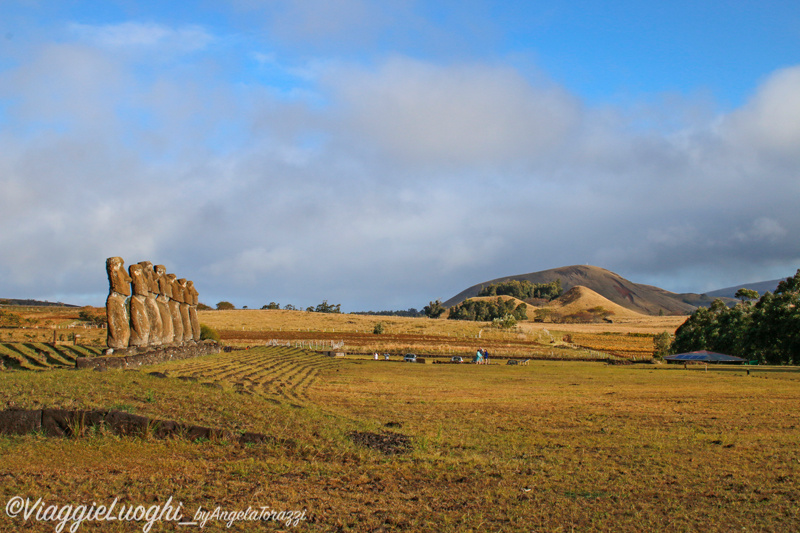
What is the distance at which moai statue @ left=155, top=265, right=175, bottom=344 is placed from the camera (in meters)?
24.2

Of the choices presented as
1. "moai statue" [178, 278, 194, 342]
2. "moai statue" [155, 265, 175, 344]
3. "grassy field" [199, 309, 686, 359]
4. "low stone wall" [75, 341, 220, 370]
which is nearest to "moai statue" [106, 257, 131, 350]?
"low stone wall" [75, 341, 220, 370]

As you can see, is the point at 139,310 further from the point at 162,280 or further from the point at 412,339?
the point at 412,339

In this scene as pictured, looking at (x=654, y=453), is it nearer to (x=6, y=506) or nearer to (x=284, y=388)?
(x=6, y=506)

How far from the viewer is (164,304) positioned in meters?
24.5

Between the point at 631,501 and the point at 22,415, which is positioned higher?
the point at 22,415

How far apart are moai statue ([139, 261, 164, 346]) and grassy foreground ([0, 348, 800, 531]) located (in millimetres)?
7990

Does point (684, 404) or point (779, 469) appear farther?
point (684, 404)

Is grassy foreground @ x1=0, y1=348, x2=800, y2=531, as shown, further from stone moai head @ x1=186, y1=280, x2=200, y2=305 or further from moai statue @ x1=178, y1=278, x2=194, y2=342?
stone moai head @ x1=186, y1=280, x2=200, y2=305

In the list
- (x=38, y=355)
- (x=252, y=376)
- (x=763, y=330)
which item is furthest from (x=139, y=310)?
(x=763, y=330)

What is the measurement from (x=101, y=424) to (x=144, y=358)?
31.4 feet

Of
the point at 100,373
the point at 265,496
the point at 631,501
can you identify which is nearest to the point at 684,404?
the point at 631,501

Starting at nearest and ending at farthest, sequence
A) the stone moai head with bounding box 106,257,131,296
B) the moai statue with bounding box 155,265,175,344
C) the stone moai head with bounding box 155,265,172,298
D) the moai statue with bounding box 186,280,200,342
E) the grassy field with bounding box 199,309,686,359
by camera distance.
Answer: the stone moai head with bounding box 106,257,131,296, the moai statue with bounding box 155,265,175,344, the stone moai head with bounding box 155,265,172,298, the moai statue with bounding box 186,280,200,342, the grassy field with bounding box 199,309,686,359

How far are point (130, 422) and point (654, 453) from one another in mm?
8679

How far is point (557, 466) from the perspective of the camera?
29.7ft
